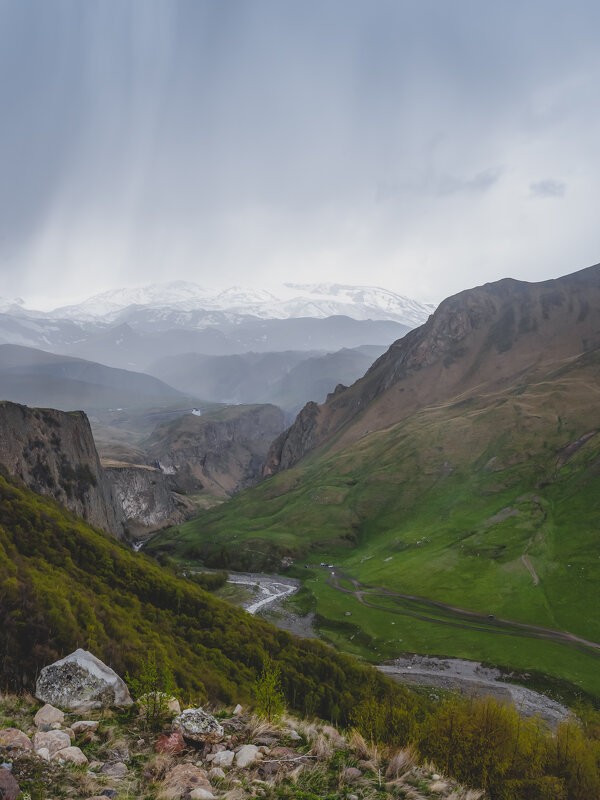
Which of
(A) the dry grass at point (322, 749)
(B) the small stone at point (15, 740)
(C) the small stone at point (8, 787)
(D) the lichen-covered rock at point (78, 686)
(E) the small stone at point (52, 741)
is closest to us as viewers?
(C) the small stone at point (8, 787)

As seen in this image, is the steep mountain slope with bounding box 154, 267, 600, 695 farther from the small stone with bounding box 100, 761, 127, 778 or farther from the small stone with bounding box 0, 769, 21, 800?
the small stone with bounding box 0, 769, 21, 800

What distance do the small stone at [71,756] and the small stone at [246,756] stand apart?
4.47 m

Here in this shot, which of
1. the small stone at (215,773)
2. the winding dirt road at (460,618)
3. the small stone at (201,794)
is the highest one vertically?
the small stone at (201,794)

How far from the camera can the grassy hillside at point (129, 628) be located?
23734 mm

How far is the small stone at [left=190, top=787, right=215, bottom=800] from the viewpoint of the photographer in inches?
426

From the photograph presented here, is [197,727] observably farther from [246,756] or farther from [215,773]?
[215,773]

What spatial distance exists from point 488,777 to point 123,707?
564 inches

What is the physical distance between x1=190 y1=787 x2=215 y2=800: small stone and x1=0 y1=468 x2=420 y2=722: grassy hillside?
12056 mm

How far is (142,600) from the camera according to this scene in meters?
47.1

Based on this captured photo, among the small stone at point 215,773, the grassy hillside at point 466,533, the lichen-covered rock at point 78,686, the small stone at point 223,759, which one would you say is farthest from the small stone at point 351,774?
the grassy hillside at point 466,533

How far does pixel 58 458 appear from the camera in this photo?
11712 centimetres

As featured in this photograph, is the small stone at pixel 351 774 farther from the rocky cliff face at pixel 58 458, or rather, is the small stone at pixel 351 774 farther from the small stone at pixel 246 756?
the rocky cliff face at pixel 58 458

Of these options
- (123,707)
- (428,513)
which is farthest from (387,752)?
(428,513)

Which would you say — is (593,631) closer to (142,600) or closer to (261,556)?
(142,600)
